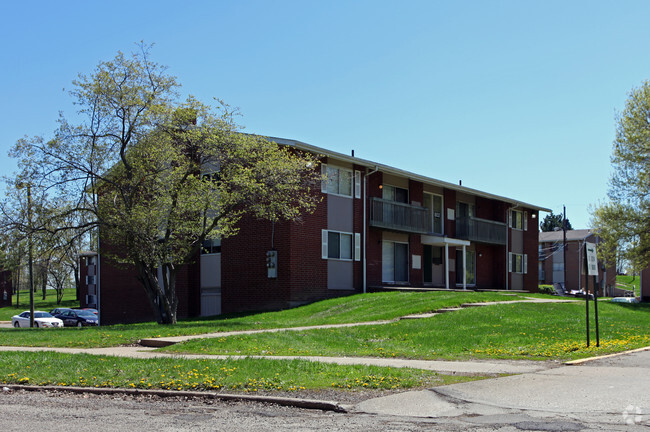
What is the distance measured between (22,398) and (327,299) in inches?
744

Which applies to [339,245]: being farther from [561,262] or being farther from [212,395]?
[561,262]

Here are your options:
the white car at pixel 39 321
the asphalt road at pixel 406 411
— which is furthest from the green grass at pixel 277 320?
the white car at pixel 39 321

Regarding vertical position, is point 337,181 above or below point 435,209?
above

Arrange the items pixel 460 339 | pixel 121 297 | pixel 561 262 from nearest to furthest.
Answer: pixel 460 339, pixel 121 297, pixel 561 262

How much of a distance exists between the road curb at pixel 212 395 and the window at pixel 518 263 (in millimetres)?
34098

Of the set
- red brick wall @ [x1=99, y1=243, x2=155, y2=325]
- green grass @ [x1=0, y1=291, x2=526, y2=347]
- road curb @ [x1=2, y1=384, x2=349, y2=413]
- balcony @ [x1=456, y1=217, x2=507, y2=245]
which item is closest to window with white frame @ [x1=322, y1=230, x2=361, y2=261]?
green grass @ [x1=0, y1=291, x2=526, y2=347]

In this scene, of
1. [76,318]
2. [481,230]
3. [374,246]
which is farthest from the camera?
[76,318]

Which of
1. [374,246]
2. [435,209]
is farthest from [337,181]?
[435,209]

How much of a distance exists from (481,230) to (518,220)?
568cm

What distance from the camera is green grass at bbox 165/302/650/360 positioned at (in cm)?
1351

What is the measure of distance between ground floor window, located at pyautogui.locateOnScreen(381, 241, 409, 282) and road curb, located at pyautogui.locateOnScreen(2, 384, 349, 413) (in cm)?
2240

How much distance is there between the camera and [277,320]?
22438mm

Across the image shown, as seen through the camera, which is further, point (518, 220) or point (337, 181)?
point (518, 220)

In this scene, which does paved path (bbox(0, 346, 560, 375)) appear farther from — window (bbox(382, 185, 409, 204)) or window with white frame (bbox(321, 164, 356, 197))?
window (bbox(382, 185, 409, 204))
